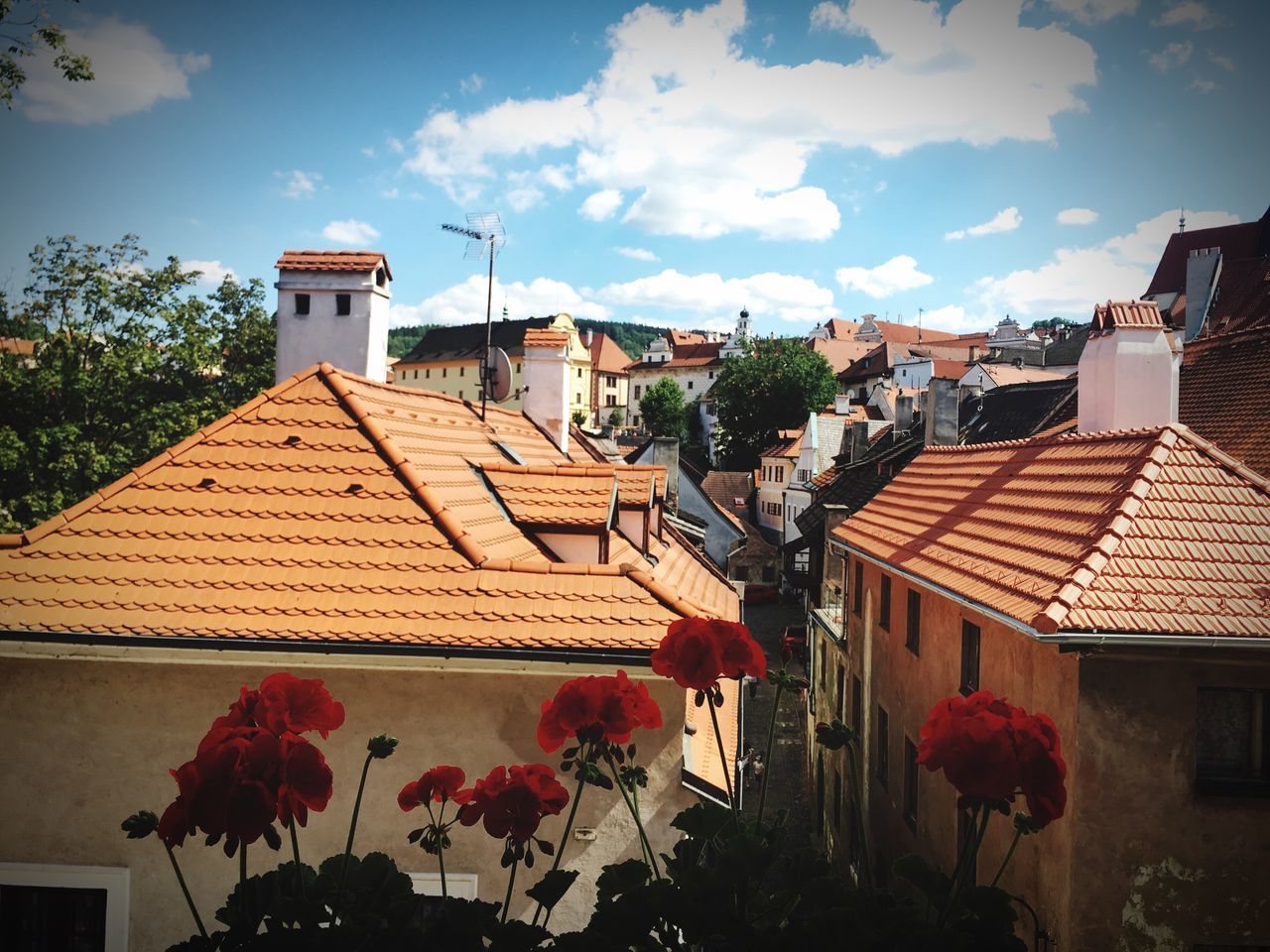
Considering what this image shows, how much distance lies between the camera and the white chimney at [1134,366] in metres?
9.30

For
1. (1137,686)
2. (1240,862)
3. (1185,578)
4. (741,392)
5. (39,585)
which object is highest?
(741,392)

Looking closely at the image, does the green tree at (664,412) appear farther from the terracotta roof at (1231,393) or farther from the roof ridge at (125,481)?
the roof ridge at (125,481)

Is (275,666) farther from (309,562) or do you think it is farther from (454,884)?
(454,884)

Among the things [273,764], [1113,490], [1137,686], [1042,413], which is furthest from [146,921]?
[1042,413]

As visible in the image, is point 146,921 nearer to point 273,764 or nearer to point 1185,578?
point 273,764

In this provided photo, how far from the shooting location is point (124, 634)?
5504 millimetres

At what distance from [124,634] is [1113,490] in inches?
309

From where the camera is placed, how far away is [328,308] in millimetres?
9953

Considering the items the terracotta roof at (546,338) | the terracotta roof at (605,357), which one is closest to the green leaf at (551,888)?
the terracotta roof at (546,338)

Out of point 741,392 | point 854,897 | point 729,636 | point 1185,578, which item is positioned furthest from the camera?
point 741,392

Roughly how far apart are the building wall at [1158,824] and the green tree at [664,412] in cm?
8057

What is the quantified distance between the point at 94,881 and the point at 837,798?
1193 cm

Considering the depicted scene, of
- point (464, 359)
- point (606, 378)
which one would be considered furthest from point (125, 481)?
point (606, 378)

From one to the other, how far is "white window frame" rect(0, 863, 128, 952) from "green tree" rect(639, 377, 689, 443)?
80.9m
